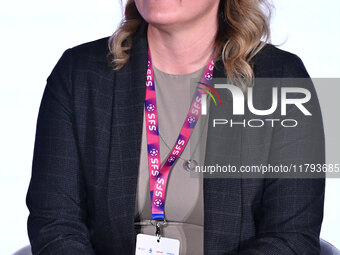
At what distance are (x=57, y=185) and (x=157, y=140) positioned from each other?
34cm

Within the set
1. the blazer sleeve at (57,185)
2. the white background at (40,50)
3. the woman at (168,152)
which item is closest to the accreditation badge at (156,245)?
the woman at (168,152)

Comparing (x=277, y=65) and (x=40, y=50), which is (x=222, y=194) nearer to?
(x=277, y=65)

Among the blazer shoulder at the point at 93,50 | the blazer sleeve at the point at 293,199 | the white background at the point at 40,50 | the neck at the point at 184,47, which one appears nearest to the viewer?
the blazer sleeve at the point at 293,199

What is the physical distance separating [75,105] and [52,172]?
0.23m

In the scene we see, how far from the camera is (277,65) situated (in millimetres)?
2068

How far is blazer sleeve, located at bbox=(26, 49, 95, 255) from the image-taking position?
1.98m

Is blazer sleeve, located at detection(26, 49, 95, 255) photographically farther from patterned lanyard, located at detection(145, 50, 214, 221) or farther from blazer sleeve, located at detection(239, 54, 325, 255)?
blazer sleeve, located at detection(239, 54, 325, 255)

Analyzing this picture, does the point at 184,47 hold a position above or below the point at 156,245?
above

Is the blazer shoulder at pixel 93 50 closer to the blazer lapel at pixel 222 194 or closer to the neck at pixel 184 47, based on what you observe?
the neck at pixel 184 47

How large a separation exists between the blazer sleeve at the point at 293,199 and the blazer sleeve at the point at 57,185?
53 cm

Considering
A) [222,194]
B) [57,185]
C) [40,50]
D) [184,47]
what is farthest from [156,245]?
[40,50]

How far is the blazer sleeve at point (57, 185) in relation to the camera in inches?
78.0

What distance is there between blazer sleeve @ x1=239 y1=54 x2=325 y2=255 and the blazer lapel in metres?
0.08

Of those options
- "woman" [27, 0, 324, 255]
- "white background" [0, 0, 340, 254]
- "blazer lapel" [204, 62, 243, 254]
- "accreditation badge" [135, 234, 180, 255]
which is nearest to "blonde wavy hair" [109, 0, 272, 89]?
"woman" [27, 0, 324, 255]
